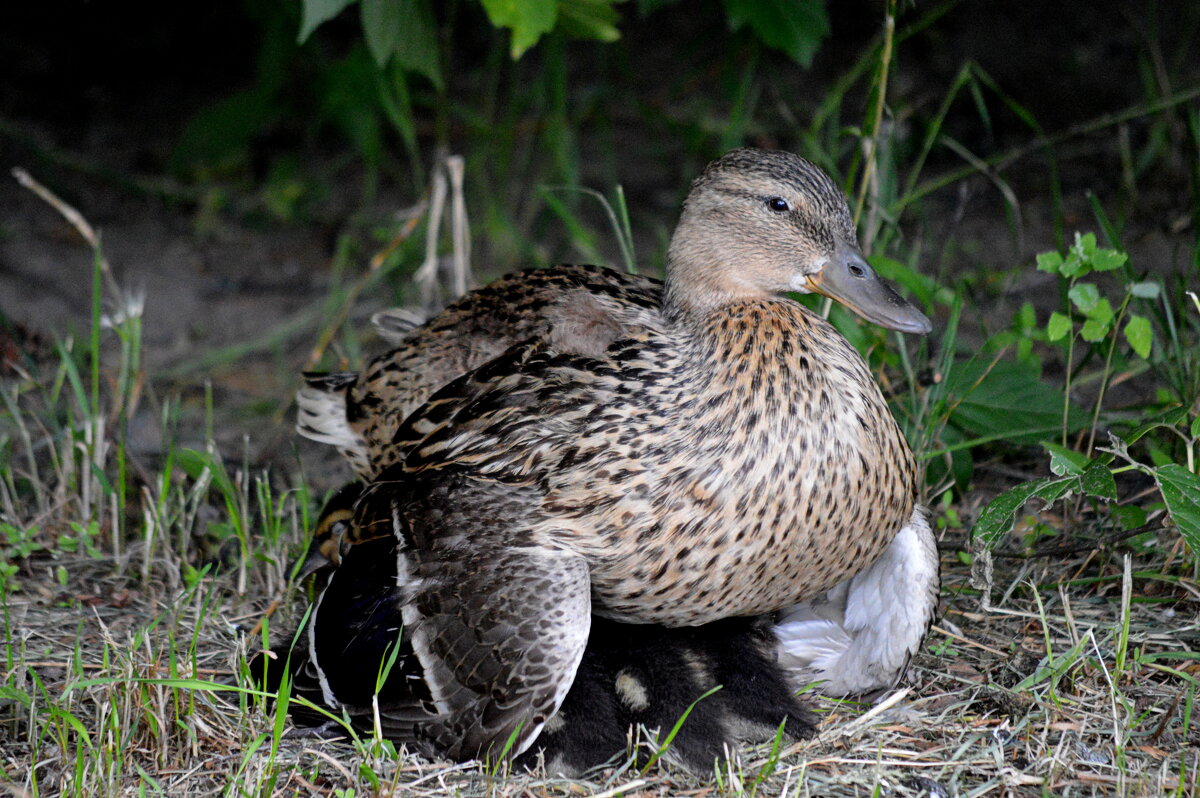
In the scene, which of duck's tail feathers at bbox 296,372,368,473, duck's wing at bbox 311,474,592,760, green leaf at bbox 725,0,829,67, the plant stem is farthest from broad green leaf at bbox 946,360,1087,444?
duck's tail feathers at bbox 296,372,368,473

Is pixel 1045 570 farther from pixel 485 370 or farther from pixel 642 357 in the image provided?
pixel 485 370

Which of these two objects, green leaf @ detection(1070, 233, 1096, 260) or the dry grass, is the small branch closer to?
the dry grass

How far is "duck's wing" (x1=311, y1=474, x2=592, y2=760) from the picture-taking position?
2812 millimetres

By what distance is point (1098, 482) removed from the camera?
3020 mm

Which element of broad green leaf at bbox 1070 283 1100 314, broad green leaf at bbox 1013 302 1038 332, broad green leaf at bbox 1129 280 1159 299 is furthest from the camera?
broad green leaf at bbox 1013 302 1038 332

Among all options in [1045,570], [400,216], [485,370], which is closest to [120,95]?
[400,216]

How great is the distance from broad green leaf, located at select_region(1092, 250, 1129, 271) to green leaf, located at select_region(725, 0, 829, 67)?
4.56 ft

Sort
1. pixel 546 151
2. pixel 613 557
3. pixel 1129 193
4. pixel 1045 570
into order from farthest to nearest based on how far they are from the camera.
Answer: pixel 546 151
pixel 1129 193
pixel 1045 570
pixel 613 557

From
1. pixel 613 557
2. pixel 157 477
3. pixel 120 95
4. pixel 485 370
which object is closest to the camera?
pixel 613 557

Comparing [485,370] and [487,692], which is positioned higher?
[485,370]

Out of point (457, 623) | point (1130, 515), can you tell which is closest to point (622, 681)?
point (457, 623)

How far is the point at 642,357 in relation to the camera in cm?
310

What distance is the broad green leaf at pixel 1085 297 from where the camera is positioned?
3465 mm

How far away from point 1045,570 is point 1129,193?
222 centimetres
